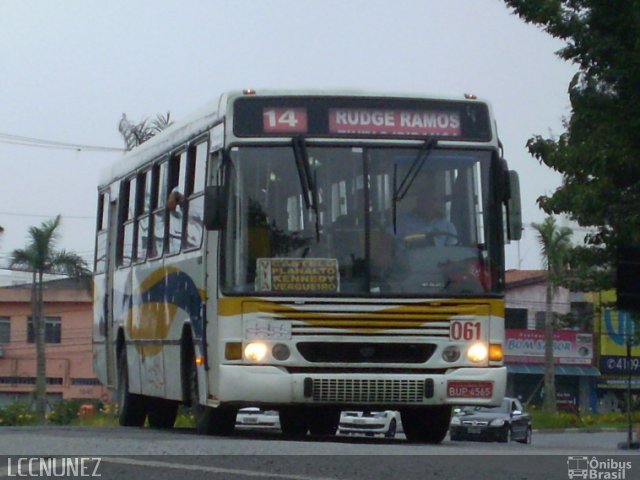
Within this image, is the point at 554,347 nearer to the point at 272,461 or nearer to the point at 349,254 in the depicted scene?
the point at 349,254

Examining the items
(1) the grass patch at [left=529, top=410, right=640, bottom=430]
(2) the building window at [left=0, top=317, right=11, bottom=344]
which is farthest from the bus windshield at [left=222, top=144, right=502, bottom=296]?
(2) the building window at [left=0, top=317, right=11, bottom=344]

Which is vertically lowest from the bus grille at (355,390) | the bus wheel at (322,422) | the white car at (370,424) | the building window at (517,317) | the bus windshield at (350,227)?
the white car at (370,424)

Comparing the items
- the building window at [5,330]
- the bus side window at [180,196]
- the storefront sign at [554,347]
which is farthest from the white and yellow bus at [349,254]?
the building window at [5,330]

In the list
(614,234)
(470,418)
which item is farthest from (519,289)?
(614,234)

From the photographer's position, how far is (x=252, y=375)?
13844 millimetres

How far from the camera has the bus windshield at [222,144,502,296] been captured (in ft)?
45.6

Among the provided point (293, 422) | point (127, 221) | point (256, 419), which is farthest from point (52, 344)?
point (293, 422)

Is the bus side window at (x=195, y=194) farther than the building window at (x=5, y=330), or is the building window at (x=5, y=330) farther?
the building window at (x=5, y=330)

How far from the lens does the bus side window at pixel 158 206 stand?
16.9m

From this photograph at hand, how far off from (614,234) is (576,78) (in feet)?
12.8

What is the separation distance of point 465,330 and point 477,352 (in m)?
0.24

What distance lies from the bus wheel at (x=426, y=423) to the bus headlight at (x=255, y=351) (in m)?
2.06

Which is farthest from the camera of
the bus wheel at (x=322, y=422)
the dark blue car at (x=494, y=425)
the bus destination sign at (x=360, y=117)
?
the dark blue car at (x=494, y=425)

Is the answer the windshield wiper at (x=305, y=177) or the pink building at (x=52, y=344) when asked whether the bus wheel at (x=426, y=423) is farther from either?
the pink building at (x=52, y=344)
